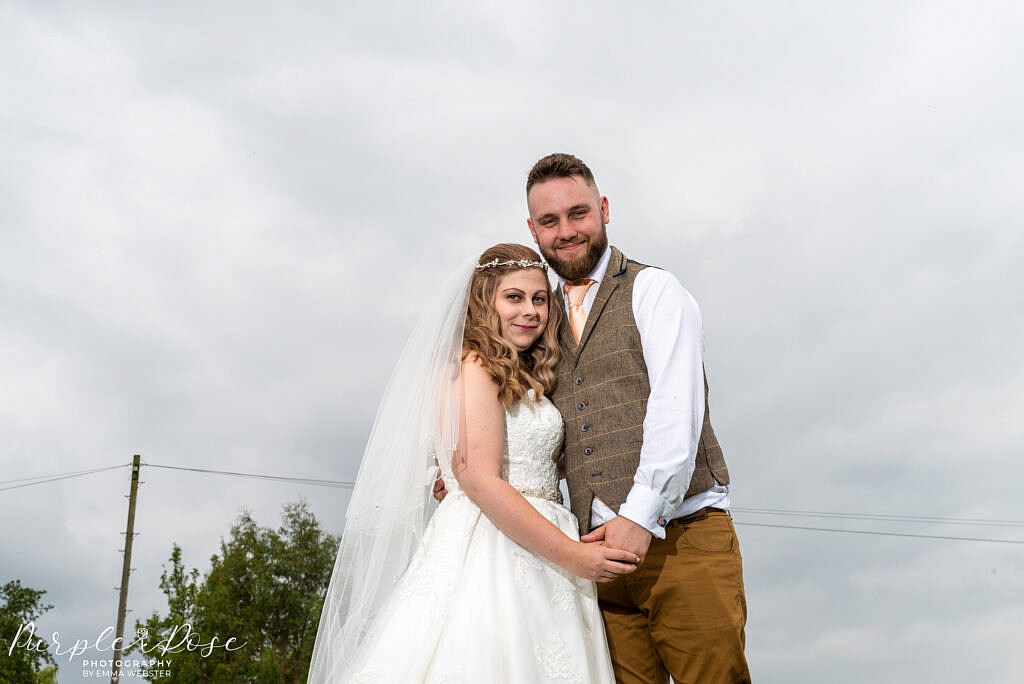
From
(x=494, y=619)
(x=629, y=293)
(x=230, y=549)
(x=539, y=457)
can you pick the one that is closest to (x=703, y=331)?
(x=629, y=293)

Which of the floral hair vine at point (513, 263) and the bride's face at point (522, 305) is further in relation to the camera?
the floral hair vine at point (513, 263)

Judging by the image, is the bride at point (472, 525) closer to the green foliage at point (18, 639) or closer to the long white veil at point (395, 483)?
the long white veil at point (395, 483)

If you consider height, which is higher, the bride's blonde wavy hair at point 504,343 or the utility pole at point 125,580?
the utility pole at point 125,580

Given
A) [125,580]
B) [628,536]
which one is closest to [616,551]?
[628,536]

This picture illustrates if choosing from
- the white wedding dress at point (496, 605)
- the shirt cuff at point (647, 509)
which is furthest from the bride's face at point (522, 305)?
the shirt cuff at point (647, 509)

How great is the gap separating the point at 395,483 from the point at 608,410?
1.04m

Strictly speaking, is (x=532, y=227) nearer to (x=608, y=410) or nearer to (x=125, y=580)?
(x=608, y=410)

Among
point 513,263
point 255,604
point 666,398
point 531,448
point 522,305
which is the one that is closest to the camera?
point 666,398

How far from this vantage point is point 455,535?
3688 millimetres

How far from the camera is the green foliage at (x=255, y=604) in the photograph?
2723 cm

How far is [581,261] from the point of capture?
13.4 ft

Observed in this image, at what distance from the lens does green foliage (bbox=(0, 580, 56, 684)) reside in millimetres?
25906

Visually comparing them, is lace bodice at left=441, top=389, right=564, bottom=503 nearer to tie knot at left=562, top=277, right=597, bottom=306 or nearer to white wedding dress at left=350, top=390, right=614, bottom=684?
white wedding dress at left=350, top=390, right=614, bottom=684

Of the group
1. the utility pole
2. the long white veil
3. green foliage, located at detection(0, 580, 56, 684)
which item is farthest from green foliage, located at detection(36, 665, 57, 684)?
the long white veil
